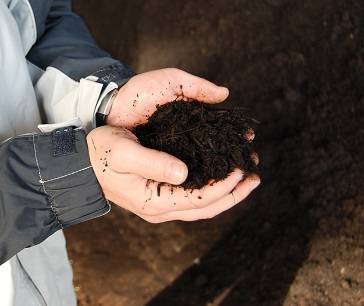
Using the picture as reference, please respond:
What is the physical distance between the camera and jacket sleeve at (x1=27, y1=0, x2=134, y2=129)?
1.32 meters

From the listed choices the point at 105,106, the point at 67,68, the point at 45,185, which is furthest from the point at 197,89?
the point at 45,185

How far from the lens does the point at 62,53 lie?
4.69 feet

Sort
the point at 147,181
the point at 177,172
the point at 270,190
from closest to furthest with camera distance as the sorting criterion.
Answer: the point at 177,172 → the point at 147,181 → the point at 270,190

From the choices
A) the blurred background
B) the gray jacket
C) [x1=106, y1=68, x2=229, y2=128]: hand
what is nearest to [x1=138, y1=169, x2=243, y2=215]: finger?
the gray jacket

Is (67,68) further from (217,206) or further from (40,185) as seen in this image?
(217,206)

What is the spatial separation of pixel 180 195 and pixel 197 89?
0.34m

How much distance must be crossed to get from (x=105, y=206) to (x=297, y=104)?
141cm

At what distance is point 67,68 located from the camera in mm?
1371

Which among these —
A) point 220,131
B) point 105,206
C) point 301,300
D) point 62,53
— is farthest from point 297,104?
point 105,206

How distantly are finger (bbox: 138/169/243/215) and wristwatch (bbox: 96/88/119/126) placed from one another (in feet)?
0.85

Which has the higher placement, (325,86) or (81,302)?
(325,86)

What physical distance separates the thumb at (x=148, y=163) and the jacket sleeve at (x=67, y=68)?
224 millimetres

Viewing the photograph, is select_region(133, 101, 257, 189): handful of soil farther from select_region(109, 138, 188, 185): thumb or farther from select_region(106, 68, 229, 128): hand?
select_region(109, 138, 188, 185): thumb

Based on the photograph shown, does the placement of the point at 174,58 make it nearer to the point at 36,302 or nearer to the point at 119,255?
the point at 119,255
